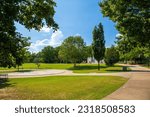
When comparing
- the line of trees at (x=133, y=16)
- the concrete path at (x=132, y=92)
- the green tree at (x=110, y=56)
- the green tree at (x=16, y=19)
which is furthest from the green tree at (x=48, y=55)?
the green tree at (x=16, y=19)

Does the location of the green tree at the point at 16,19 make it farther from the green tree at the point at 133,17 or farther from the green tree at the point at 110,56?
the green tree at the point at 110,56

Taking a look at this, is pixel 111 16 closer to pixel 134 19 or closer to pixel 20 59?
pixel 134 19

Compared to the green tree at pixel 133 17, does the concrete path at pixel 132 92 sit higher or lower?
lower

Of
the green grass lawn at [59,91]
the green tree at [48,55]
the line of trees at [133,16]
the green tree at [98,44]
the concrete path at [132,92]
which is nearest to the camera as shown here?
the concrete path at [132,92]

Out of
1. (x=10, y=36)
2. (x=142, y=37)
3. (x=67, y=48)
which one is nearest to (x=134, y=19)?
(x=142, y=37)

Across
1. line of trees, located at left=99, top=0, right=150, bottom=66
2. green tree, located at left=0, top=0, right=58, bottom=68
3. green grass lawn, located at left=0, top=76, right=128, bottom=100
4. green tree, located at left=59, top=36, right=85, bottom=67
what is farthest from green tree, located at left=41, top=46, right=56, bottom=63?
green tree, located at left=0, top=0, right=58, bottom=68

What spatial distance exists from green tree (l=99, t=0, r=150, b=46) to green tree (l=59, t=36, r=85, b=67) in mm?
67011

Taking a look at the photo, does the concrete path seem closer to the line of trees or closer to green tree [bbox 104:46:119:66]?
the line of trees

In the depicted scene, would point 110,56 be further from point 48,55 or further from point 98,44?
point 48,55

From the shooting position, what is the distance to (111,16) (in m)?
18.1

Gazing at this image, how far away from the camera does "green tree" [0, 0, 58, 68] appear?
25.7ft

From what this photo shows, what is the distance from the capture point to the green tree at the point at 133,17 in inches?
638

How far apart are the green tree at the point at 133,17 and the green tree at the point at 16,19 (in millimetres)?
8375

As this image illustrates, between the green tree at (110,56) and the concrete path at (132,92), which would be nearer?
the concrete path at (132,92)
